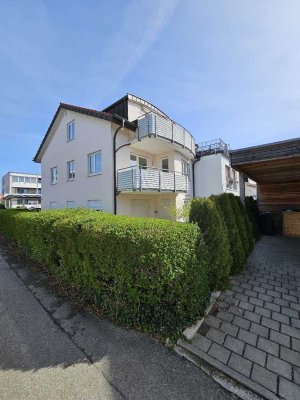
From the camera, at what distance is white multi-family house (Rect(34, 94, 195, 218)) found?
11281 millimetres

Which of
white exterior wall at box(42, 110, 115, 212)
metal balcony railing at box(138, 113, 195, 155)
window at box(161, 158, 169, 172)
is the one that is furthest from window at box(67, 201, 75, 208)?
window at box(161, 158, 169, 172)

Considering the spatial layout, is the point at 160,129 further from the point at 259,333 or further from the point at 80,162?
the point at 259,333

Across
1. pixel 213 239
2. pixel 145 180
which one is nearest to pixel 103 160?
pixel 145 180

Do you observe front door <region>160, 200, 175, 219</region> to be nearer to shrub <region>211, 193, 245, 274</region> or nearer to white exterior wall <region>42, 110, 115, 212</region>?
white exterior wall <region>42, 110, 115, 212</region>

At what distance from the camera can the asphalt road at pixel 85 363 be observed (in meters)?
2.26

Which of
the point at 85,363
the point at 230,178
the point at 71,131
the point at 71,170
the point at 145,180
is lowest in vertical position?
the point at 85,363

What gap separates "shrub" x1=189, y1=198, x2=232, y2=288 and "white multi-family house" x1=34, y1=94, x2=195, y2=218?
6454 millimetres

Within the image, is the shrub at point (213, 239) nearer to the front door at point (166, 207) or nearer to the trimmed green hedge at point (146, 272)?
the trimmed green hedge at point (146, 272)

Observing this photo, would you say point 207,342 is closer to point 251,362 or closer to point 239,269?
point 251,362

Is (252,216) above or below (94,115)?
below

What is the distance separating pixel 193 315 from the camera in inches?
126

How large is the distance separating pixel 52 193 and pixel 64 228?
13895mm

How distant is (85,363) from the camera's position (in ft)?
8.68

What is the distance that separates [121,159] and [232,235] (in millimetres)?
8050
